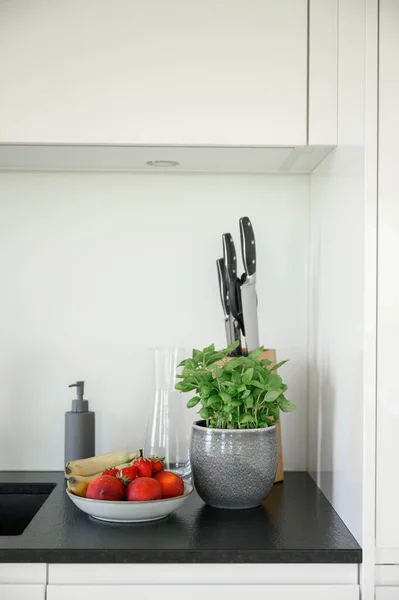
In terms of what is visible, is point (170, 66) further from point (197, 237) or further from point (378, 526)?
point (378, 526)

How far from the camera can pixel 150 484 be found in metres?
1.43

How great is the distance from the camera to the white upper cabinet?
1546mm

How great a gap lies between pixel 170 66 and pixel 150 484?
0.82 metres

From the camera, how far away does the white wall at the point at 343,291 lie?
4.44ft

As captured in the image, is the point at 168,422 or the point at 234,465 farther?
the point at 168,422

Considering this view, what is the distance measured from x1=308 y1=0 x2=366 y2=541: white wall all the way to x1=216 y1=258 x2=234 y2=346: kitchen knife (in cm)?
20

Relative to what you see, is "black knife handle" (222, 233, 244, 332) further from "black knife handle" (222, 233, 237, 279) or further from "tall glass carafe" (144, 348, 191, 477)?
"tall glass carafe" (144, 348, 191, 477)

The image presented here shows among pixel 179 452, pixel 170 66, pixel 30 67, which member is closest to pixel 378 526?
pixel 179 452

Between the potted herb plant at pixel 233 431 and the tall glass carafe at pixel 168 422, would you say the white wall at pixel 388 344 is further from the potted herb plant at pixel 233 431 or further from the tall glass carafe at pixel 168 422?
the tall glass carafe at pixel 168 422

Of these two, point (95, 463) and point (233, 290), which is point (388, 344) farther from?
point (95, 463)

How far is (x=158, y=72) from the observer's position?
1.55 metres
